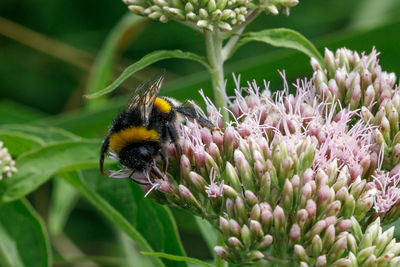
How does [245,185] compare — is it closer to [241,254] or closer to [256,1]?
[241,254]

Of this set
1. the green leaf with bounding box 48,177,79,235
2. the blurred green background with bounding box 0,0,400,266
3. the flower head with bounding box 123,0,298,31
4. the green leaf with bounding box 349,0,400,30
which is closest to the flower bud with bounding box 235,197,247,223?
the flower head with bounding box 123,0,298,31

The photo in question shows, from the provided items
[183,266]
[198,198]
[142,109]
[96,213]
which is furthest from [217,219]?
[96,213]

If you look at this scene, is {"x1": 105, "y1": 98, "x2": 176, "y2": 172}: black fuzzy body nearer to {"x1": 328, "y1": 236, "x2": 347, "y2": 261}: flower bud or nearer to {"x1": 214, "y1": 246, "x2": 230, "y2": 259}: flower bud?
{"x1": 214, "y1": 246, "x2": 230, "y2": 259}: flower bud

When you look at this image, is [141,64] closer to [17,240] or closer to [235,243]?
[235,243]

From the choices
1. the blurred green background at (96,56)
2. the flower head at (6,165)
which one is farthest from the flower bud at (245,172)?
the blurred green background at (96,56)

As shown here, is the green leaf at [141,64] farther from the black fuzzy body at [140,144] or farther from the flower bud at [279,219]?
Result: the flower bud at [279,219]

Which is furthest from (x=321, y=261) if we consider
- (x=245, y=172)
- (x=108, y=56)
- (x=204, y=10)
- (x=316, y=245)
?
(x=108, y=56)
